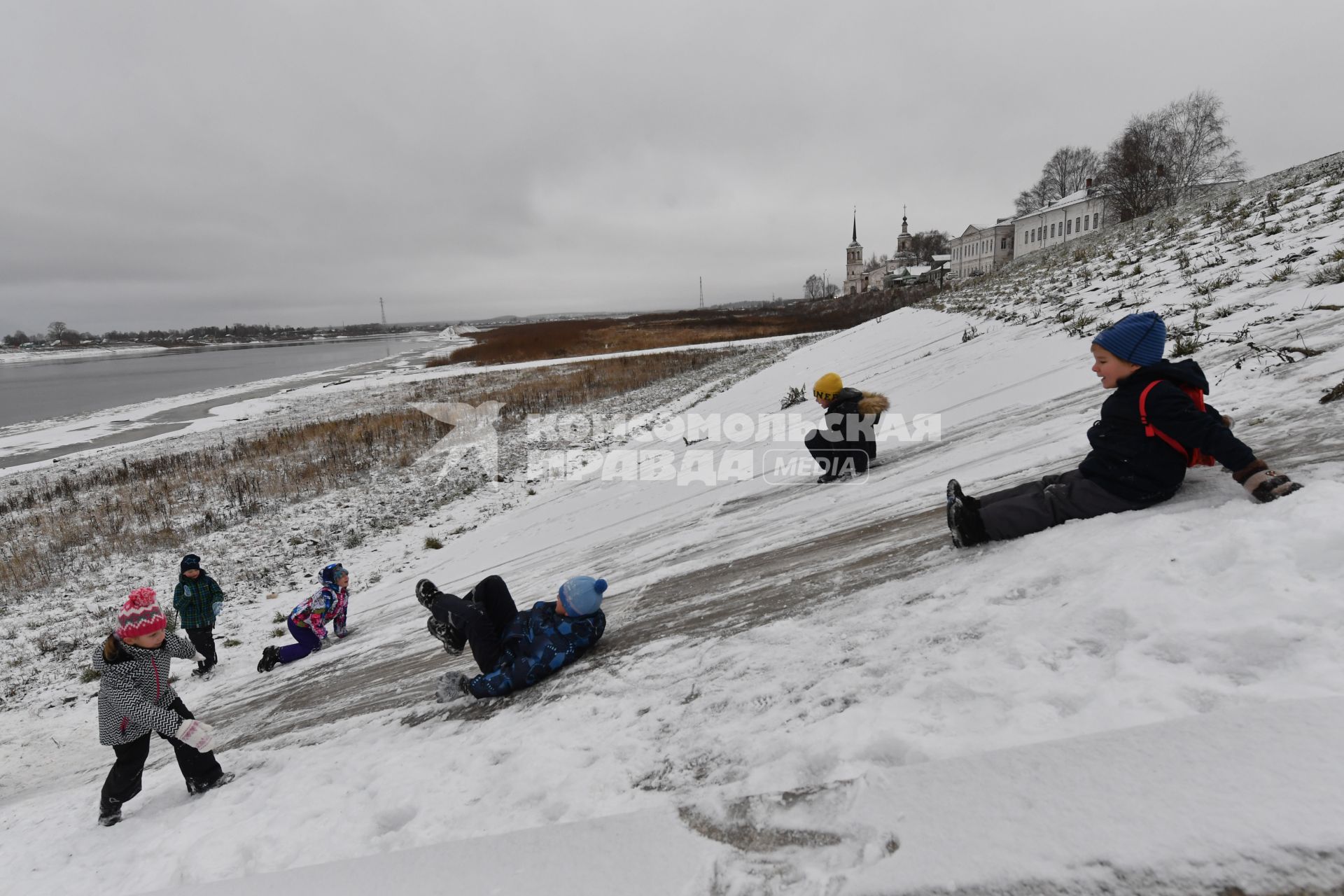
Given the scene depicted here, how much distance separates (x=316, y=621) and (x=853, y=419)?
6418 mm

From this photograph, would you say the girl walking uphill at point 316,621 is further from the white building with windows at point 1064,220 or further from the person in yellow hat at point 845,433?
the white building with windows at point 1064,220

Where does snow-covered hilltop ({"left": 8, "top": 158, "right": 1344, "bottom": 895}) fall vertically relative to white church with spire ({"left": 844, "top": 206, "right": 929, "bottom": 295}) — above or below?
below

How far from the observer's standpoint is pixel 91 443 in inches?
979

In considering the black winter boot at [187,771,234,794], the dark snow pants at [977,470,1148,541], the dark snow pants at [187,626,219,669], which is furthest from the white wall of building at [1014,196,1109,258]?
the black winter boot at [187,771,234,794]

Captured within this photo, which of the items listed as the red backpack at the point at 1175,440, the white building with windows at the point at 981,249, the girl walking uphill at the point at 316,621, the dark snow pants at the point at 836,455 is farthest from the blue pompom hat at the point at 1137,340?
the white building with windows at the point at 981,249

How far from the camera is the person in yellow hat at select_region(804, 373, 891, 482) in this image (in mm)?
6496

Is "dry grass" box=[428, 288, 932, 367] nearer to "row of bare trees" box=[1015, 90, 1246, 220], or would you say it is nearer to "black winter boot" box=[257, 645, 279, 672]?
"row of bare trees" box=[1015, 90, 1246, 220]

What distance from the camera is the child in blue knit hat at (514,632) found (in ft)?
13.3

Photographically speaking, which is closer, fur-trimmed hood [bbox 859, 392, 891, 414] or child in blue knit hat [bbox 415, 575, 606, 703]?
child in blue knit hat [bbox 415, 575, 606, 703]

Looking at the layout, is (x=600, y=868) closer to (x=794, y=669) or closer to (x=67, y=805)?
(x=794, y=669)

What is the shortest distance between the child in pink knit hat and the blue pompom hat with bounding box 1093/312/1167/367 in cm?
594

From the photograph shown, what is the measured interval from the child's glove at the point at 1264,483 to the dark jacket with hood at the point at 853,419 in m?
3.70

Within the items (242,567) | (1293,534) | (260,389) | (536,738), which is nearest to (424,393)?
(260,389)

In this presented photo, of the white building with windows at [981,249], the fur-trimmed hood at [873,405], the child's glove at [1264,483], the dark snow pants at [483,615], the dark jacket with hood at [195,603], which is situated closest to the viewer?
the child's glove at [1264,483]
